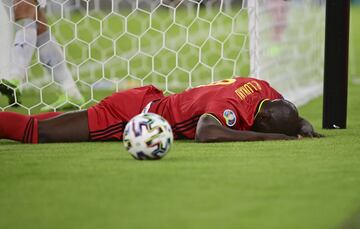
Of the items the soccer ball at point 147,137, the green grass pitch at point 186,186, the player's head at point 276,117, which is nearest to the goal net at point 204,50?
the player's head at point 276,117

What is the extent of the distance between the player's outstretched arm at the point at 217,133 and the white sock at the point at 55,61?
210 cm

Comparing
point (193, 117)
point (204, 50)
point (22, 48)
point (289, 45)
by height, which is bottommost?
point (204, 50)

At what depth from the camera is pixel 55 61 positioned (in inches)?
275

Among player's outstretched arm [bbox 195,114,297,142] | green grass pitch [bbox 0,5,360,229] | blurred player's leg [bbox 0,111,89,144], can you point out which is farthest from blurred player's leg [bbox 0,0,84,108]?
player's outstretched arm [bbox 195,114,297,142]

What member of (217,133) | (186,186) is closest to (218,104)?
(217,133)

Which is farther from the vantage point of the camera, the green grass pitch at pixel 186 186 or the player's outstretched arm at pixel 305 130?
the player's outstretched arm at pixel 305 130

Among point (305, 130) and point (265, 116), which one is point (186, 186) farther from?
point (305, 130)

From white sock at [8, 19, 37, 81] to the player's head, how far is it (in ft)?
7.28

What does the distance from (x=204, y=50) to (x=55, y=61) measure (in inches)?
172

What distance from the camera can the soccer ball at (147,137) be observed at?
4391mm

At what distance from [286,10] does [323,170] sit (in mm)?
4883

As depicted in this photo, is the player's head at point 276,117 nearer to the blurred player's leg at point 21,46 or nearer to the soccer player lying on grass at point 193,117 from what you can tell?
the soccer player lying on grass at point 193,117

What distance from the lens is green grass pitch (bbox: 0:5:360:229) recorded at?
127 inches

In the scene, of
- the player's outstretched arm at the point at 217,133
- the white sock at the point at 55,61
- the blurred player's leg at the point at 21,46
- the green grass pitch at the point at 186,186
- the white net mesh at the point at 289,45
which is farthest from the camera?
the white net mesh at the point at 289,45
